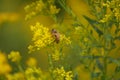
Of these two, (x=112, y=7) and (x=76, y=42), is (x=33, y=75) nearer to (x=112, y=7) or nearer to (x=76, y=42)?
(x=76, y=42)

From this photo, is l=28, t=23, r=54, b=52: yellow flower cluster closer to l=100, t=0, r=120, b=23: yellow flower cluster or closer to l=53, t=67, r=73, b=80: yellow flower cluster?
l=53, t=67, r=73, b=80: yellow flower cluster

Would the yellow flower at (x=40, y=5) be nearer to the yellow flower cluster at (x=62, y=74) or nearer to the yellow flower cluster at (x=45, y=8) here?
the yellow flower cluster at (x=45, y=8)

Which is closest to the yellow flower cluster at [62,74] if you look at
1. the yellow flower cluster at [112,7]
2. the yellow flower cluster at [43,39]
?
the yellow flower cluster at [43,39]

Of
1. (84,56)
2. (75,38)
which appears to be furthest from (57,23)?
(84,56)

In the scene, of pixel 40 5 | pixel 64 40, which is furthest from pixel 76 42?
pixel 40 5

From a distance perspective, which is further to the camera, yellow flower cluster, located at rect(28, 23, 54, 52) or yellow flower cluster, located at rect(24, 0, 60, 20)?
yellow flower cluster, located at rect(24, 0, 60, 20)

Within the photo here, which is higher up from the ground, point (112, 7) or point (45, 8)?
point (45, 8)

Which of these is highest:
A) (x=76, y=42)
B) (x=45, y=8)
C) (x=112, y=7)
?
(x=45, y=8)

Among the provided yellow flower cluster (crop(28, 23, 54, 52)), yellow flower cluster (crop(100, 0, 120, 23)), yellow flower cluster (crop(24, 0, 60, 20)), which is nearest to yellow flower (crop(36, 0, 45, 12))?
yellow flower cluster (crop(24, 0, 60, 20))

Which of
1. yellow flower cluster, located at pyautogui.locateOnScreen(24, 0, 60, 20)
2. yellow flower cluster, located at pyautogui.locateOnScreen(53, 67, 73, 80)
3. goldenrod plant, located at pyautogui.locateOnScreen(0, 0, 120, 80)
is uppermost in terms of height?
yellow flower cluster, located at pyautogui.locateOnScreen(24, 0, 60, 20)

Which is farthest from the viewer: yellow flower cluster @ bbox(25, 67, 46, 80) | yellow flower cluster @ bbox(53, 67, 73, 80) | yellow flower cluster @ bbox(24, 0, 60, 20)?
yellow flower cluster @ bbox(24, 0, 60, 20)

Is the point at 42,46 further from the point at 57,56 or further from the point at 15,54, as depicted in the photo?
the point at 15,54
